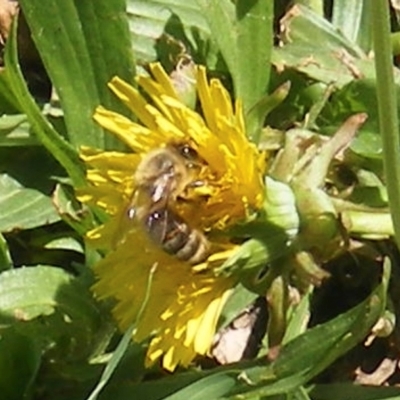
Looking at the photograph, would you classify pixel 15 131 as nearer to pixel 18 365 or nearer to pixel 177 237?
pixel 18 365

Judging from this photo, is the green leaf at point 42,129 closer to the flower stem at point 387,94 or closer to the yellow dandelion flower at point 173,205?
the yellow dandelion flower at point 173,205

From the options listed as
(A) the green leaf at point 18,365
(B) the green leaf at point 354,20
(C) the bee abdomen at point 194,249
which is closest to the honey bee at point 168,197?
(C) the bee abdomen at point 194,249

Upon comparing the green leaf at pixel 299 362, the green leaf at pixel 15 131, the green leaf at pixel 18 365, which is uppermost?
the green leaf at pixel 15 131

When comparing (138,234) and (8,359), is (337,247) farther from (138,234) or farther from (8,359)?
(8,359)

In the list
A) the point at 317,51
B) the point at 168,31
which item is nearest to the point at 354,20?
the point at 317,51

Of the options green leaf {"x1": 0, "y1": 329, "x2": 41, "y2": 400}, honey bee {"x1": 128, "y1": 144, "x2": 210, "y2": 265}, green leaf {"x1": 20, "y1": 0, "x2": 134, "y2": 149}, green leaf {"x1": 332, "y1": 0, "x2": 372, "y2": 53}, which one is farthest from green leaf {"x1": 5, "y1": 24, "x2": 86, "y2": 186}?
green leaf {"x1": 332, "y1": 0, "x2": 372, "y2": 53}

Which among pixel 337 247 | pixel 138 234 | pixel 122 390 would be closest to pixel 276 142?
pixel 337 247

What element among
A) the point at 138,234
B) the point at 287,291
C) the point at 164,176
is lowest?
the point at 287,291
